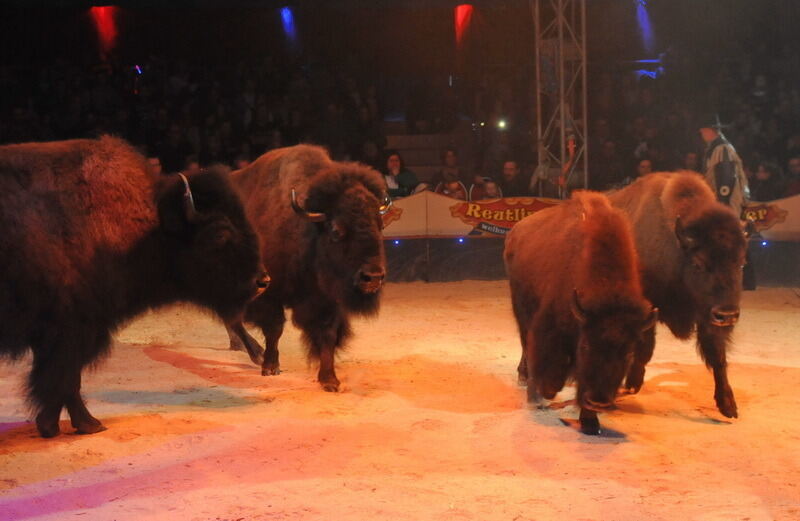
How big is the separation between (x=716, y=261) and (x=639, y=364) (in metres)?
1.11

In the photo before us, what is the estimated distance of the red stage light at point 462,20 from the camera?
2105 cm

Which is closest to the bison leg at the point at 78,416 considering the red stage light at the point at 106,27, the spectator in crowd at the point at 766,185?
the spectator in crowd at the point at 766,185

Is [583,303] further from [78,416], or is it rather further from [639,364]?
[78,416]

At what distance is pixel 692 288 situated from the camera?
22.6 feet

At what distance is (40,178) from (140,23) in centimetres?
1620

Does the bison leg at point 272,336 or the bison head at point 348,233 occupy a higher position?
the bison head at point 348,233

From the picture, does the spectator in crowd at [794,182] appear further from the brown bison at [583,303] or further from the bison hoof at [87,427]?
the bison hoof at [87,427]

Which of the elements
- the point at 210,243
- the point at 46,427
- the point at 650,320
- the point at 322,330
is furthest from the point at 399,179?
the point at 46,427

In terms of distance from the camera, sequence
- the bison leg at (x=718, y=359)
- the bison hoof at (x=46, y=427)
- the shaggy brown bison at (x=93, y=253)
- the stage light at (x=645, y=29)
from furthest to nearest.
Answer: the stage light at (x=645, y=29), the bison leg at (x=718, y=359), the bison hoof at (x=46, y=427), the shaggy brown bison at (x=93, y=253)

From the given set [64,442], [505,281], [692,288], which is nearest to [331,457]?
[64,442]

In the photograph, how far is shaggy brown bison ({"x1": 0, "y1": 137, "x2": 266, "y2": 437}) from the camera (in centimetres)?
571

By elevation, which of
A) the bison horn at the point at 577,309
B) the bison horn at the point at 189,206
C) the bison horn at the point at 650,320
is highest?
the bison horn at the point at 189,206

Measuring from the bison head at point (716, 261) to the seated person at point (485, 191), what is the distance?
7.51m

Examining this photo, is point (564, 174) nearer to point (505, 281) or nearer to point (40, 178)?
point (505, 281)
